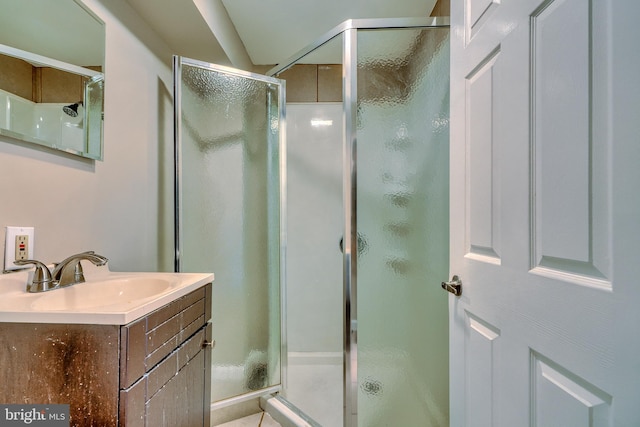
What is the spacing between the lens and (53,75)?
975 mm

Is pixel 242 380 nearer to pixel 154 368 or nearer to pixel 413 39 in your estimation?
pixel 154 368

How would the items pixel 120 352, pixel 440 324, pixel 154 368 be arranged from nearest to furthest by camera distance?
pixel 120 352, pixel 154 368, pixel 440 324

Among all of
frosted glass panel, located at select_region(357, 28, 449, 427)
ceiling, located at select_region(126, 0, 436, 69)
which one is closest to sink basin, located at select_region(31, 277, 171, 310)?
frosted glass panel, located at select_region(357, 28, 449, 427)

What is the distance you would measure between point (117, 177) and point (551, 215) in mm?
1569

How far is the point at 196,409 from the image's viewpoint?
1.00 m

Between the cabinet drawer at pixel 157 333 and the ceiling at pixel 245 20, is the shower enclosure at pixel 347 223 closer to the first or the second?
the ceiling at pixel 245 20

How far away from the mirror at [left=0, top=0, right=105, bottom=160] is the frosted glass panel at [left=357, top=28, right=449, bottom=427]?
109 centimetres

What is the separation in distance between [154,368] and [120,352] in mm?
146

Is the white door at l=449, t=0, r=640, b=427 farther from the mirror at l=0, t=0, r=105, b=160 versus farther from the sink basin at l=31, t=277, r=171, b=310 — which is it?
the mirror at l=0, t=0, r=105, b=160

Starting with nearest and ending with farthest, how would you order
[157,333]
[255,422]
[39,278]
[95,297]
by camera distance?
[157,333], [39,278], [95,297], [255,422]

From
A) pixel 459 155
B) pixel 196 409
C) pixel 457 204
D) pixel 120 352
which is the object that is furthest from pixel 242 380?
pixel 459 155

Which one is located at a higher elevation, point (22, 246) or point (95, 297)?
point (22, 246)

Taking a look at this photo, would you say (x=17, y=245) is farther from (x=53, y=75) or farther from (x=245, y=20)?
(x=245, y=20)

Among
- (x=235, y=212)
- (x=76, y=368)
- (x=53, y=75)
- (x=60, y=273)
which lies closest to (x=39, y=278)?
(x=60, y=273)
